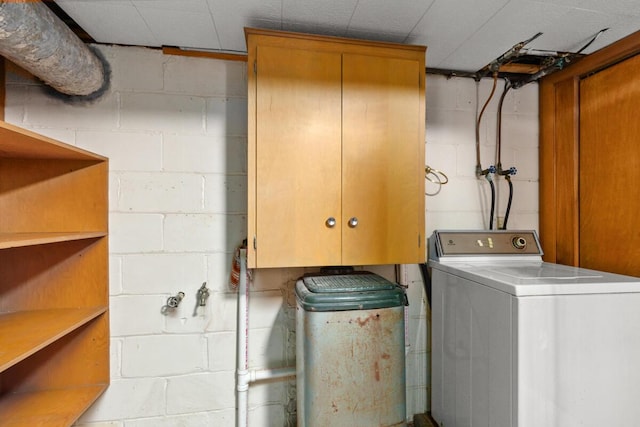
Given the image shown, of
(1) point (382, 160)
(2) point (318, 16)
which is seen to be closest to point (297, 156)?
(1) point (382, 160)

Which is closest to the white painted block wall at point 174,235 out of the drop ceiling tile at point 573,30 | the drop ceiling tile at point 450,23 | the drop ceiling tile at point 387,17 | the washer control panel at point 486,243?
the drop ceiling tile at point 387,17

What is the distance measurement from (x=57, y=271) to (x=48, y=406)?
0.53 m

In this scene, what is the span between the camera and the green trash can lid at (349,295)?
118 cm

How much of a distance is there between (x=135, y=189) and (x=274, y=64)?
2.82ft

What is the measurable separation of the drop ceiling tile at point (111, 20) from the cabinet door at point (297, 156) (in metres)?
0.51

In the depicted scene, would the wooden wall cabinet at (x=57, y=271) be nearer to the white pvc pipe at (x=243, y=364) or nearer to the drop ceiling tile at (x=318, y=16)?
the white pvc pipe at (x=243, y=364)

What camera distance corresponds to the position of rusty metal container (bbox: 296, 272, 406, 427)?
1168mm

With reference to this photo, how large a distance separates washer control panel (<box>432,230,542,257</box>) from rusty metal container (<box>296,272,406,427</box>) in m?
0.53

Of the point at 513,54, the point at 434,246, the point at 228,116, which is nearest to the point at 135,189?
the point at 228,116

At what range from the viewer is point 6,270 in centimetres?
133

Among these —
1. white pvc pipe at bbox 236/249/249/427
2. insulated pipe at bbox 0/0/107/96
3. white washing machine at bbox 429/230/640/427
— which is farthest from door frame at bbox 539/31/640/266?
insulated pipe at bbox 0/0/107/96

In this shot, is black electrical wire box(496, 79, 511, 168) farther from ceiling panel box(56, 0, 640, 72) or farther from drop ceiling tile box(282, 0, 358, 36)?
drop ceiling tile box(282, 0, 358, 36)

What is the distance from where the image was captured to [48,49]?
1.08 metres

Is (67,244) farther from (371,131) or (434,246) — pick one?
(434,246)
